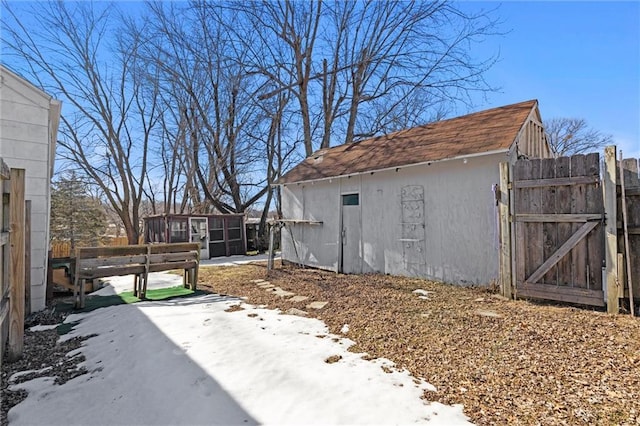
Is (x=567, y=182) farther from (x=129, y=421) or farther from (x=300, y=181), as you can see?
(x=300, y=181)

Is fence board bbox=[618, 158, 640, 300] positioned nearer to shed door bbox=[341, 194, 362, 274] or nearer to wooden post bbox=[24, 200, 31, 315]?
shed door bbox=[341, 194, 362, 274]

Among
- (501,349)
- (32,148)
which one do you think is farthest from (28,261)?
Result: (501,349)

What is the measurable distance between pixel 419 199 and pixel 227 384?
5.98m

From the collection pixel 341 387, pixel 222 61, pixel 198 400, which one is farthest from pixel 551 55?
pixel 222 61

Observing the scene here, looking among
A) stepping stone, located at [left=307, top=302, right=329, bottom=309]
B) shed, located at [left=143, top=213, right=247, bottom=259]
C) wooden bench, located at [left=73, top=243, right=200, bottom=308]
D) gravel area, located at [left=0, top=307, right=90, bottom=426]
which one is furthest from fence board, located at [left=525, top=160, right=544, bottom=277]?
shed, located at [left=143, top=213, right=247, bottom=259]

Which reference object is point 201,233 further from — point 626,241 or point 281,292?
point 626,241

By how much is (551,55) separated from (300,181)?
23.4ft

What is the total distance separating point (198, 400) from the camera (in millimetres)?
2793

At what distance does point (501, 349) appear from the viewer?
11.6 feet

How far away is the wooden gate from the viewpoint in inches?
195

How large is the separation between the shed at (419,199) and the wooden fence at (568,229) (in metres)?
0.63

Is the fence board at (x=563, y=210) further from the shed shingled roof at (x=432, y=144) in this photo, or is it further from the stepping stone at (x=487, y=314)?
→ the stepping stone at (x=487, y=314)

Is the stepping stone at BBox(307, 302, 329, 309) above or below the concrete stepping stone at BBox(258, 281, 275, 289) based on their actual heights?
below

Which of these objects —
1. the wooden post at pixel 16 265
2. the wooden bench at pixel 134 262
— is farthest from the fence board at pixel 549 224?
the wooden post at pixel 16 265
